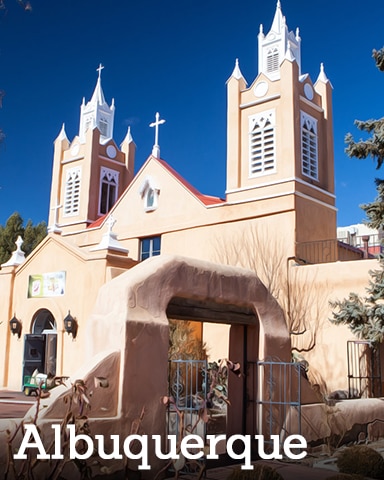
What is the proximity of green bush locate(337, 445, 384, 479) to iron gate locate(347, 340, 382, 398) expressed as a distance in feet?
22.5

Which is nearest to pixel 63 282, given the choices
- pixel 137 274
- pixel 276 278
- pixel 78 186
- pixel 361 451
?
pixel 276 278

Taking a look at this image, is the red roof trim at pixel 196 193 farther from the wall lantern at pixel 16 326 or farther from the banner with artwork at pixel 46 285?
the wall lantern at pixel 16 326

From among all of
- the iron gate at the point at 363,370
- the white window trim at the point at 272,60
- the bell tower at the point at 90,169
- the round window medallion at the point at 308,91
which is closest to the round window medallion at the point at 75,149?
the bell tower at the point at 90,169

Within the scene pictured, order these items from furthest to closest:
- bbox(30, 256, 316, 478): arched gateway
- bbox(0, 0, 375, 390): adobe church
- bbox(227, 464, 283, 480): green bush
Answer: bbox(0, 0, 375, 390): adobe church → bbox(30, 256, 316, 478): arched gateway → bbox(227, 464, 283, 480): green bush

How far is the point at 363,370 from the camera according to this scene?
17.0 meters

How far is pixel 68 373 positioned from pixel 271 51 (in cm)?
1575

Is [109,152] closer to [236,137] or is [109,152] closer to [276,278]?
[236,137]

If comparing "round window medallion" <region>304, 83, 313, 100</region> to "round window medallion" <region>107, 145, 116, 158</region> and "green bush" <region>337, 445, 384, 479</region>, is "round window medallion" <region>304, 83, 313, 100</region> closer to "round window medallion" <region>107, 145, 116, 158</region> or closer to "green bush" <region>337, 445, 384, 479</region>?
"round window medallion" <region>107, 145, 116, 158</region>

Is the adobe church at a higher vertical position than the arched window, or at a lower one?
lower

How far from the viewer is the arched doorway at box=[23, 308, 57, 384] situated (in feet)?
68.2

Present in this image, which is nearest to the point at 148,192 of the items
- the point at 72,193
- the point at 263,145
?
the point at 263,145

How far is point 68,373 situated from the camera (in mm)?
19422

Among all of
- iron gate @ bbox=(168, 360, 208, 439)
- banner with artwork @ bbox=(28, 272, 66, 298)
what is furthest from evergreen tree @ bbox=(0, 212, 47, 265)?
iron gate @ bbox=(168, 360, 208, 439)

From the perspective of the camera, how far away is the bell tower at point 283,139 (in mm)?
21500
